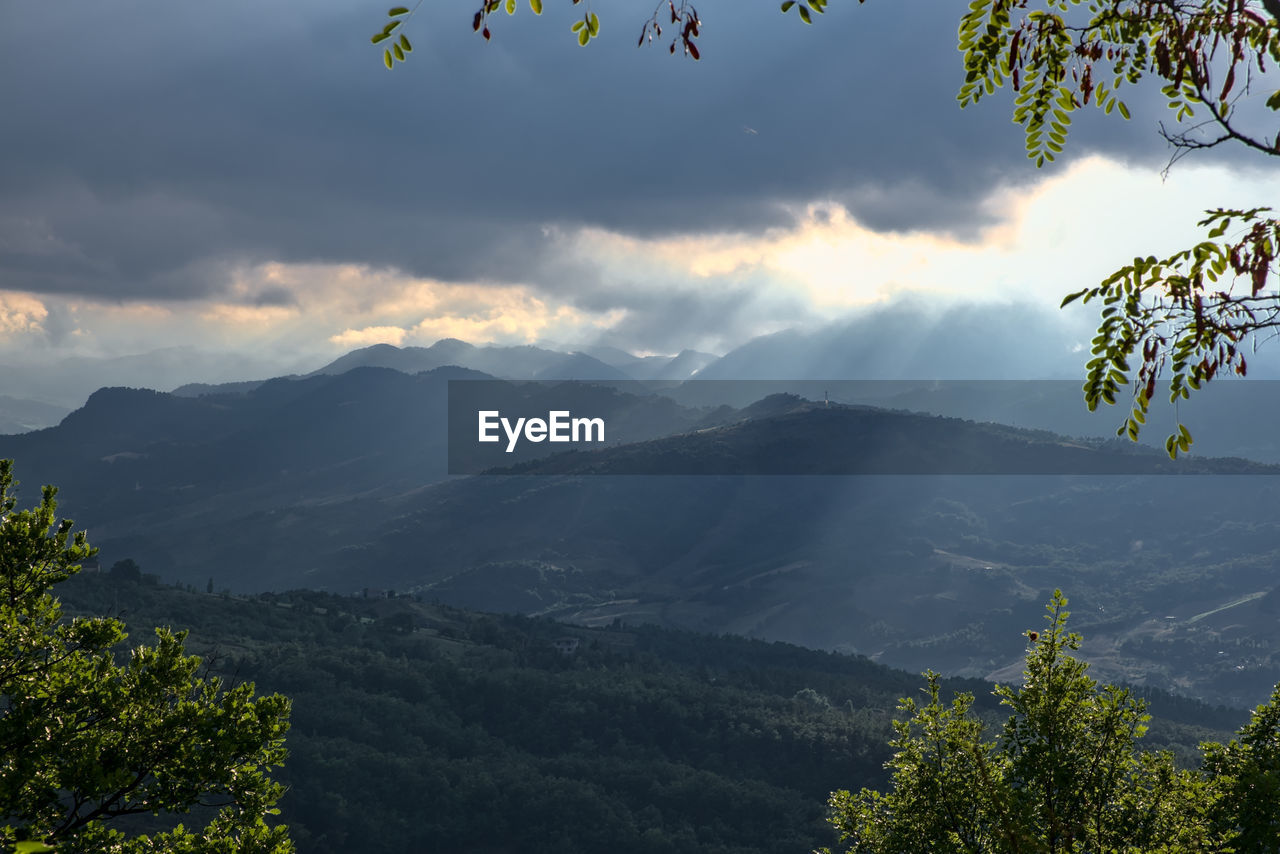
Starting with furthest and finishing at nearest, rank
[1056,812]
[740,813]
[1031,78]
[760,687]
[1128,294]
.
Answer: [760,687], [740,813], [1056,812], [1031,78], [1128,294]

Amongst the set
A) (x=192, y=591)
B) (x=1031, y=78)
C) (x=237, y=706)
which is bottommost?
(x=192, y=591)

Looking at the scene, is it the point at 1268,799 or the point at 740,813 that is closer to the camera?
the point at 1268,799

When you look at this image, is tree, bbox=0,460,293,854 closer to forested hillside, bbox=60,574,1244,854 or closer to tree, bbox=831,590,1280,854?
tree, bbox=831,590,1280,854

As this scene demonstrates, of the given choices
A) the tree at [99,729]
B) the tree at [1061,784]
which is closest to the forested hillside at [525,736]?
the tree at [99,729]

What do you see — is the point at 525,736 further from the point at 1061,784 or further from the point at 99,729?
the point at 1061,784

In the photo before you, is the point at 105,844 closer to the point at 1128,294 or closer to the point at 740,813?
the point at 1128,294

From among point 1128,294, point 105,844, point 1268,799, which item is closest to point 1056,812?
point 1268,799
